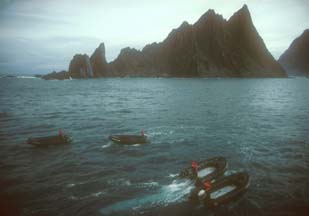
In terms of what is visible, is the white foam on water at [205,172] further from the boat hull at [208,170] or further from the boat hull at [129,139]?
the boat hull at [129,139]

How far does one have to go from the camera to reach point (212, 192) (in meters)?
22.2

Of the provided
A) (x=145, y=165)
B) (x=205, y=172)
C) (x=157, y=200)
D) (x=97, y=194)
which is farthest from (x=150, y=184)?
(x=205, y=172)

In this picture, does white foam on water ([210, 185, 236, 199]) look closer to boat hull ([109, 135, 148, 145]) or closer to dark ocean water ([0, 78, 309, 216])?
dark ocean water ([0, 78, 309, 216])

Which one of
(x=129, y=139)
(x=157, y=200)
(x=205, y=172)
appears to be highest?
(x=129, y=139)

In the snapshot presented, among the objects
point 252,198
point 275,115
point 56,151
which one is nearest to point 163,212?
point 252,198

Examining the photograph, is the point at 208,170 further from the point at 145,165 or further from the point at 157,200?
the point at 157,200

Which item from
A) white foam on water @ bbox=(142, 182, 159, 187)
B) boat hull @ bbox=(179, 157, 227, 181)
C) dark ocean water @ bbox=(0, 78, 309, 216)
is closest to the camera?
dark ocean water @ bbox=(0, 78, 309, 216)

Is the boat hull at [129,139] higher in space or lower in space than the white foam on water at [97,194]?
higher

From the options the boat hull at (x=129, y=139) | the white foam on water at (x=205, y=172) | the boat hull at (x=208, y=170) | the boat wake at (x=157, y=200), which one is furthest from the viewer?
the boat hull at (x=129, y=139)

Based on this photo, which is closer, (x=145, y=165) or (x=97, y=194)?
(x=97, y=194)

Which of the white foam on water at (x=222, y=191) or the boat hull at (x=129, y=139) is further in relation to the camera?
the boat hull at (x=129, y=139)

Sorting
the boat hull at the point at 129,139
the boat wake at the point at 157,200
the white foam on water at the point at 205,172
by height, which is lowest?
the boat wake at the point at 157,200

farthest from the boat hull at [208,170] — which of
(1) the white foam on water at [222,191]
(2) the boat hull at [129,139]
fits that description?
(2) the boat hull at [129,139]

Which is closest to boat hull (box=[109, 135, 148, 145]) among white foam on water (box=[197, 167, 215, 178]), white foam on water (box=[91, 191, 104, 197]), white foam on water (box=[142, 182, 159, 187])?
white foam on water (box=[142, 182, 159, 187])
